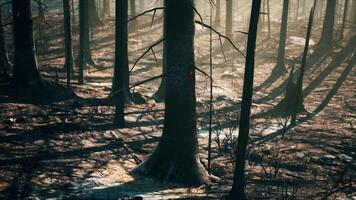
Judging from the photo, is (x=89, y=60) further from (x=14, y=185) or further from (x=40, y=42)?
(x=14, y=185)

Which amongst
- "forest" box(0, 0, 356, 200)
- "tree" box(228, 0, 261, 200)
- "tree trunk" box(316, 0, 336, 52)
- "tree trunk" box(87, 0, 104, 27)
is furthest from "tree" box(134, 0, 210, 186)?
"tree trunk" box(87, 0, 104, 27)

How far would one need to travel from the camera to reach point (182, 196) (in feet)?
30.9

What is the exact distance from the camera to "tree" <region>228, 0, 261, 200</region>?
8.62 metres

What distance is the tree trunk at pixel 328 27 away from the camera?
107ft

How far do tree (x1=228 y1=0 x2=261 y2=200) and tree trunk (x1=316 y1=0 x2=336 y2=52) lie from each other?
26.2 m

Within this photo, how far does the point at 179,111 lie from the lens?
35.0ft

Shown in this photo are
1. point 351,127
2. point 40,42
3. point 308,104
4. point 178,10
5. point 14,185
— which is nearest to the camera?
point 14,185

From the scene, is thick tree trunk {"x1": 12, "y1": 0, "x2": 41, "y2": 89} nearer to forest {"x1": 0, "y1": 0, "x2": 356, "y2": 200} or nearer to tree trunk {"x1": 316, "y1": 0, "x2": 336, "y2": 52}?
forest {"x1": 0, "y1": 0, "x2": 356, "y2": 200}

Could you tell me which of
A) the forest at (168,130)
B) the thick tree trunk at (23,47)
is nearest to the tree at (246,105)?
the forest at (168,130)

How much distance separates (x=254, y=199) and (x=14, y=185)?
553 centimetres

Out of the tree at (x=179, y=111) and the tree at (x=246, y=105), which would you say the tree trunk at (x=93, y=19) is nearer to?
the tree at (x=179, y=111)

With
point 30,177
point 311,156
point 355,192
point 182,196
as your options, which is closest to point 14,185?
point 30,177

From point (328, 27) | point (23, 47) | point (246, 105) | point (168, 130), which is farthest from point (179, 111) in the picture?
point (328, 27)

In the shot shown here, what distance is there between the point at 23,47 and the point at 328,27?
25845mm
